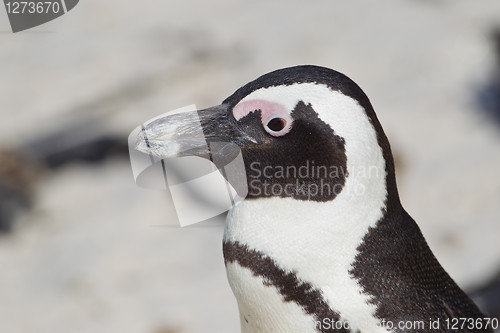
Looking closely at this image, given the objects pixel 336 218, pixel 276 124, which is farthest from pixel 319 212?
pixel 276 124

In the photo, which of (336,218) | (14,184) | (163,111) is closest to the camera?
(336,218)

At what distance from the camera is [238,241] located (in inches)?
53.6

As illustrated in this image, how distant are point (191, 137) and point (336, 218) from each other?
0.29m

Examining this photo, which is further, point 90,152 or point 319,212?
point 90,152

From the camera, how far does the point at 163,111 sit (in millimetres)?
3182

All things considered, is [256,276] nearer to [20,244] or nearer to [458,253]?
[458,253]

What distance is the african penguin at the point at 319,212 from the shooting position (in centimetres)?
127

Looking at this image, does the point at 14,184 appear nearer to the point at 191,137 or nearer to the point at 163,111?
the point at 163,111

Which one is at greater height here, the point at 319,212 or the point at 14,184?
the point at 319,212

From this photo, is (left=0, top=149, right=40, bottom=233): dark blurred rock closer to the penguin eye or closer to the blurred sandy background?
the blurred sandy background

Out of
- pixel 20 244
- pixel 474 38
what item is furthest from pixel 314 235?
pixel 474 38

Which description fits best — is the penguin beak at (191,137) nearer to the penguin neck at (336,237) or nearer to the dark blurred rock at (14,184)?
the penguin neck at (336,237)

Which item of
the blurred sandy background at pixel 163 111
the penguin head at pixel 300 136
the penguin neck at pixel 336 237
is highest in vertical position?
the penguin head at pixel 300 136

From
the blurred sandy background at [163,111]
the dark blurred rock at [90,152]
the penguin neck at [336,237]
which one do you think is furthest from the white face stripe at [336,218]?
the dark blurred rock at [90,152]
